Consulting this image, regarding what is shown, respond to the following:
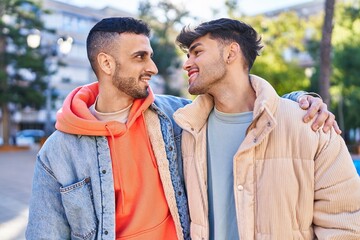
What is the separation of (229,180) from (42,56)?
2200 cm

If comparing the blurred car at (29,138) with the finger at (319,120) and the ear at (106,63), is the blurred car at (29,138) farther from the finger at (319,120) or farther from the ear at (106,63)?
the finger at (319,120)

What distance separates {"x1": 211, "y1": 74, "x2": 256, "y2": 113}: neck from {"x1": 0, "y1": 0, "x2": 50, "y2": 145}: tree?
2062 centimetres

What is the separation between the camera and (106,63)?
97.6 inches

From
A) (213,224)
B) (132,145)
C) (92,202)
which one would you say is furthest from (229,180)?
(92,202)

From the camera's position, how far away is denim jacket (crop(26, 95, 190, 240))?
2.20 metres

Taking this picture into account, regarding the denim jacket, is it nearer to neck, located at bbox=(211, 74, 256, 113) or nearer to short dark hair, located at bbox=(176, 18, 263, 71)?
neck, located at bbox=(211, 74, 256, 113)

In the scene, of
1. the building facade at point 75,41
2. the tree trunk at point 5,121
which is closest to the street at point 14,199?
the tree trunk at point 5,121

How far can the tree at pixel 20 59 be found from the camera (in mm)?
21406

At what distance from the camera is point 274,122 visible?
1.99m

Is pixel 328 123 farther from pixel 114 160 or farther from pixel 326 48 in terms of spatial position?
pixel 326 48

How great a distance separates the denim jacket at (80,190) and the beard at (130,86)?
297mm

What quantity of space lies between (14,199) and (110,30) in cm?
704

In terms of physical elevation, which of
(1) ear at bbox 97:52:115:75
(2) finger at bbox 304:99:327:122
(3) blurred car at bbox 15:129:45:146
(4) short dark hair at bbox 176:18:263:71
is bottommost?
(3) blurred car at bbox 15:129:45:146

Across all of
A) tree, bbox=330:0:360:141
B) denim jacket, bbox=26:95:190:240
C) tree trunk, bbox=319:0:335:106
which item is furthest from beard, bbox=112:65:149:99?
tree, bbox=330:0:360:141
